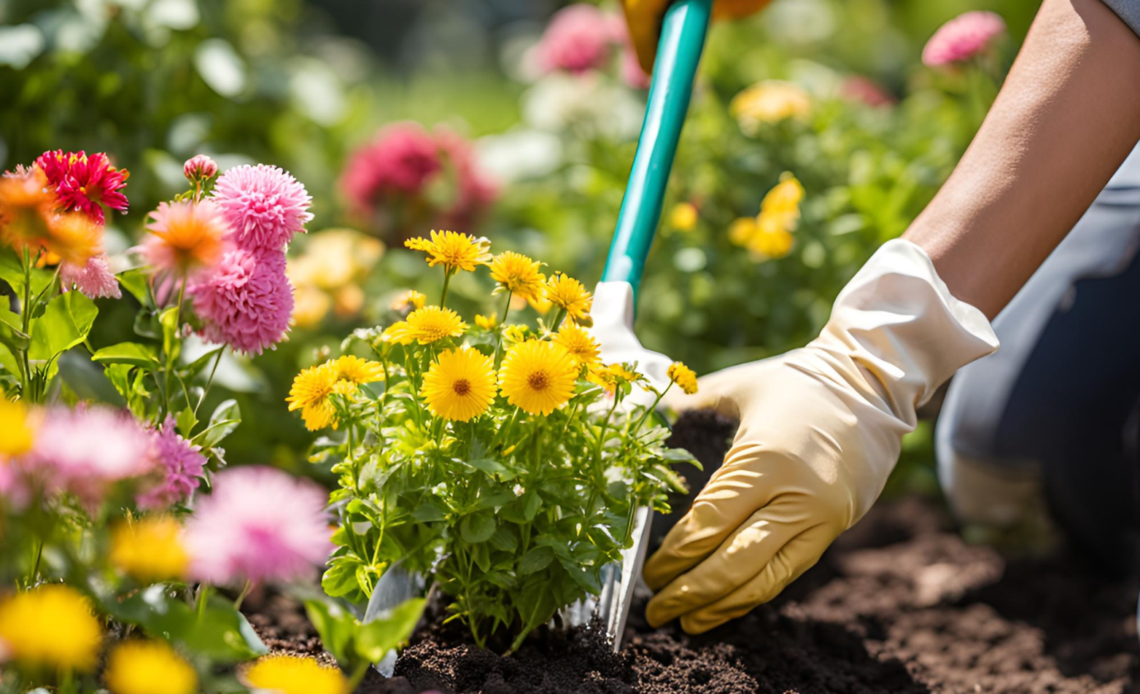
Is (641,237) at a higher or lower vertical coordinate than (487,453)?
higher

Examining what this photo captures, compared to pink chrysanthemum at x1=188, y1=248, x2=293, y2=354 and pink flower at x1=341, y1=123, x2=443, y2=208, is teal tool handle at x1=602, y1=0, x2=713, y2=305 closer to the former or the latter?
pink chrysanthemum at x1=188, y1=248, x2=293, y2=354

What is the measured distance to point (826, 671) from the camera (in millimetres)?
1152

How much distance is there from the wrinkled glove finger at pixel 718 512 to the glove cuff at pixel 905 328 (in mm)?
209

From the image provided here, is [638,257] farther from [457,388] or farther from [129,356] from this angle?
[129,356]

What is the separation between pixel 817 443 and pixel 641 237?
0.38 metres

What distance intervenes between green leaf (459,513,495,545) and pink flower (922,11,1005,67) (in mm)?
1485

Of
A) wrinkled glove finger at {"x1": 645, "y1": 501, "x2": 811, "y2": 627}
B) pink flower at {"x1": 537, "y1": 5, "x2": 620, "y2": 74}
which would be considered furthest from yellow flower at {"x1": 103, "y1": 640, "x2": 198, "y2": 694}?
pink flower at {"x1": 537, "y1": 5, "x2": 620, "y2": 74}

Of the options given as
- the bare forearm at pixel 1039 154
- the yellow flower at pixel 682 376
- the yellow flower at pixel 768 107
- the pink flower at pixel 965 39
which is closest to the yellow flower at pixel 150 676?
the yellow flower at pixel 682 376

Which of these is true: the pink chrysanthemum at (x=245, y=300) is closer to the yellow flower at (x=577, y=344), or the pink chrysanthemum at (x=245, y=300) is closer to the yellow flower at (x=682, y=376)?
the yellow flower at (x=577, y=344)

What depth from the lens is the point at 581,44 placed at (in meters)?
2.60

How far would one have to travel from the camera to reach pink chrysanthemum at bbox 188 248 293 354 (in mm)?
793

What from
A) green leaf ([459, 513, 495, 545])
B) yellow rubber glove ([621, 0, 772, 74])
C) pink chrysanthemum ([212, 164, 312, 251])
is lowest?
green leaf ([459, 513, 495, 545])

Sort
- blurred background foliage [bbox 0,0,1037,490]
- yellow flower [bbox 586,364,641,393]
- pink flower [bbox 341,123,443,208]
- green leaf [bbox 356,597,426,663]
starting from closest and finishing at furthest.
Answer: green leaf [bbox 356,597,426,663]
yellow flower [bbox 586,364,641,393]
blurred background foliage [bbox 0,0,1037,490]
pink flower [bbox 341,123,443,208]

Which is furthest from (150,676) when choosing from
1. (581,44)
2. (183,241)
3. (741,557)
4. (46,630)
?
(581,44)
